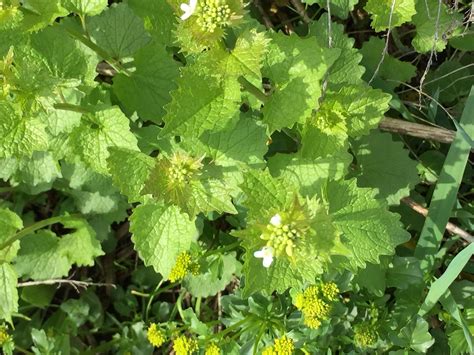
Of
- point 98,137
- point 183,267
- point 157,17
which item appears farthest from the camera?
point 183,267

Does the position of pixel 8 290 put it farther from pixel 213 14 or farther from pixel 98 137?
pixel 213 14

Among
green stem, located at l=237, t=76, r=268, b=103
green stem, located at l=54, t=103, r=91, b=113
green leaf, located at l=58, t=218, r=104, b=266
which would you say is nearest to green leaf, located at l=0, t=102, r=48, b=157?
green stem, located at l=54, t=103, r=91, b=113

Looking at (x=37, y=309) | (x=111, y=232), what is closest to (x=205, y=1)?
(x=111, y=232)

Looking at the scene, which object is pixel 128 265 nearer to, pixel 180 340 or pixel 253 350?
pixel 180 340

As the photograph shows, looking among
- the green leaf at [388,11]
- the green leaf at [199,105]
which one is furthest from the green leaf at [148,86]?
the green leaf at [388,11]

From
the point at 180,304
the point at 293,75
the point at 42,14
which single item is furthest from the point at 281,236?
the point at 180,304

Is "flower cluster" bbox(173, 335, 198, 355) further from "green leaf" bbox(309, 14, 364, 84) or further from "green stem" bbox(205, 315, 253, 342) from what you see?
"green leaf" bbox(309, 14, 364, 84)
